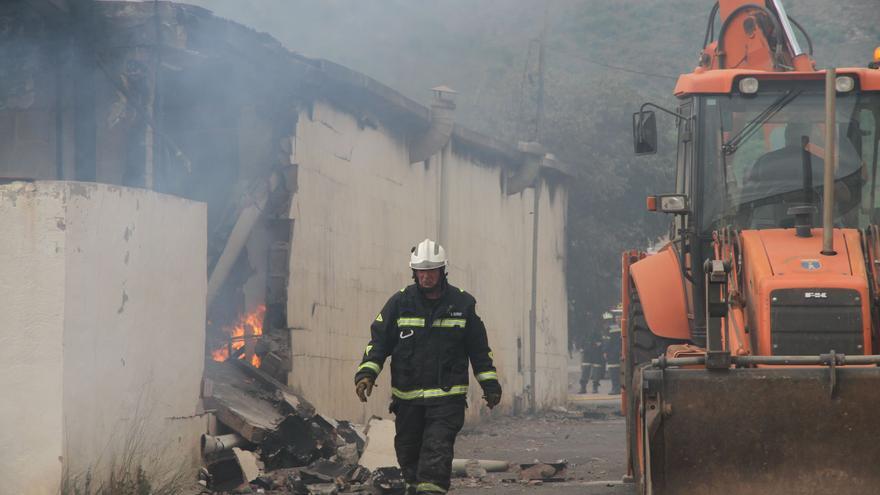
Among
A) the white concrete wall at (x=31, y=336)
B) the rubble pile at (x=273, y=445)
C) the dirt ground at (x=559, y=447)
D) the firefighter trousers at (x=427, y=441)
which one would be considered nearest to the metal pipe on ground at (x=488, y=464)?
the dirt ground at (x=559, y=447)

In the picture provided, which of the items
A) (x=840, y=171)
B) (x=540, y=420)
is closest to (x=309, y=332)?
(x=840, y=171)

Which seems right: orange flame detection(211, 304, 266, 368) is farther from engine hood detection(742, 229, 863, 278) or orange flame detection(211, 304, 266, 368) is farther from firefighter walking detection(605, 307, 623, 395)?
firefighter walking detection(605, 307, 623, 395)

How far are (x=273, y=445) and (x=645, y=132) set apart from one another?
4.65m

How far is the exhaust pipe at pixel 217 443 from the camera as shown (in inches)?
464

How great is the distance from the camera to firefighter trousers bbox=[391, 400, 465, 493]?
8672mm

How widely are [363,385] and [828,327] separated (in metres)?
2.87

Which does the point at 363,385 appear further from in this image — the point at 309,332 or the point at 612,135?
the point at 612,135

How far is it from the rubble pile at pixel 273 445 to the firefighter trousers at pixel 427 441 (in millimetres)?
2080

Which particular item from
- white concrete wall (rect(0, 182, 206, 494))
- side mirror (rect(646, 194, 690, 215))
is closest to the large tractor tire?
side mirror (rect(646, 194, 690, 215))

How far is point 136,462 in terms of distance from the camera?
10.4 m

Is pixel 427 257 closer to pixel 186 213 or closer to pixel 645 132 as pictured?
pixel 645 132

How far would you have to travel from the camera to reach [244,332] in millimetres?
14750

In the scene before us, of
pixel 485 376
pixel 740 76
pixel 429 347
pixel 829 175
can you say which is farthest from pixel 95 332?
pixel 829 175

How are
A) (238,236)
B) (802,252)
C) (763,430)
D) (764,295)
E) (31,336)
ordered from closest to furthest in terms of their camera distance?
(763,430)
(764,295)
(802,252)
(31,336)
(238,236)
